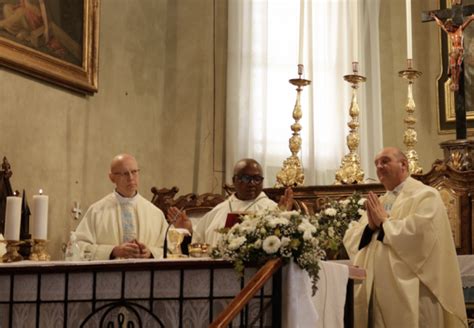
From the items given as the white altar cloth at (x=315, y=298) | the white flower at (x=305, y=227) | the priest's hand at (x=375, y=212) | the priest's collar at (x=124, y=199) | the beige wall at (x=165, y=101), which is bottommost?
the white altar cloth at (x=315, y=298)

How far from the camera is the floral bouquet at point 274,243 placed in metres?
5.20

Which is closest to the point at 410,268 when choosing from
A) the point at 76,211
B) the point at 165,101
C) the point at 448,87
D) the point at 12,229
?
the point at 12,229

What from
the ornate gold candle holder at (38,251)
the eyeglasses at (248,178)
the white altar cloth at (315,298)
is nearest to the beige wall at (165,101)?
the eyeglasses at (248,178)

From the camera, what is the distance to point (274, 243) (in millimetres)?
5180

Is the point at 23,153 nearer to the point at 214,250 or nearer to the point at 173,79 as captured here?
the point at 173,79

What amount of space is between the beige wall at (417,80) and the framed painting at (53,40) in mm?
3436

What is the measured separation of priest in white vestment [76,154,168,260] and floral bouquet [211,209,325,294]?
201cm

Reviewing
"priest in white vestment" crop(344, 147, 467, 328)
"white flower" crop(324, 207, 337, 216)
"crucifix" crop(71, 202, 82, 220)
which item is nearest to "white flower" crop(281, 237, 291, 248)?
"priest in white vestment" crop(344, 147, 467, 328)

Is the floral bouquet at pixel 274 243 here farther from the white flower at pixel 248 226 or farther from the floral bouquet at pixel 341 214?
the floral bouquet at pixel 341 214

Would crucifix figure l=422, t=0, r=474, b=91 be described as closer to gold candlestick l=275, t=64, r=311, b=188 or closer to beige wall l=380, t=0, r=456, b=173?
gold candlestick l=275, t=64, r=311, b=188

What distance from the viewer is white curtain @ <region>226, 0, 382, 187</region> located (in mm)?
10969

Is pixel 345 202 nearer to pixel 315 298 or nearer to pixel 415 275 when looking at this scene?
pixel 415 275

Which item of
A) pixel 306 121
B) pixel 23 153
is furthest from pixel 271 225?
pixel 306 121

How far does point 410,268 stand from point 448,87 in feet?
13.0
